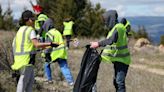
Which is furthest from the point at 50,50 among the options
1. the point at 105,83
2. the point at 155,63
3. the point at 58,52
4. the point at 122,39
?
the point at 155,63

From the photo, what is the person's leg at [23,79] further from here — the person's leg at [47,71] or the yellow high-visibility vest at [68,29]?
the yellow high-visibility vest at [68,29]

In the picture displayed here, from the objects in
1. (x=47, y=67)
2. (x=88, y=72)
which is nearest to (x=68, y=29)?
(x=47, y=67)

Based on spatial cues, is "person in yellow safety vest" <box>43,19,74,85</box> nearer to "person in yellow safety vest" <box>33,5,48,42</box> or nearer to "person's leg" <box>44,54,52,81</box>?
"person's leg" <box>44,54,52,81</box>

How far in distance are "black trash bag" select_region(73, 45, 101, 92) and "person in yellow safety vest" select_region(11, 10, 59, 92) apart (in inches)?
33.7

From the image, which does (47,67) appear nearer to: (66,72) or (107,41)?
(66,72)

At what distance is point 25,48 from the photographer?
31.0 feet

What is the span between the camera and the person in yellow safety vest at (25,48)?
9.39 metres

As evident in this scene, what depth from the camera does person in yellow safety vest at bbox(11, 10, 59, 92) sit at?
9391mm

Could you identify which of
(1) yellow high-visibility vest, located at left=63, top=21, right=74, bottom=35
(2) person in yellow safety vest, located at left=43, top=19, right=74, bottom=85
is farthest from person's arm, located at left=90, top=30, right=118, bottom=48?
(1) yellow high-visibility vest, located at left=63, top=21, right=74, bottom=35

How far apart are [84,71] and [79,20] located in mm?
35388

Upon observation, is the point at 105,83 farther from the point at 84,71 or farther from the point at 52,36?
the point at 84,71

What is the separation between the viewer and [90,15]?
45.9 meters

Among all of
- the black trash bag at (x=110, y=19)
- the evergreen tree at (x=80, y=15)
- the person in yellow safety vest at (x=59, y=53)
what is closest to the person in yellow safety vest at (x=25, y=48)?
the black trash bag at (x=110, y=19)

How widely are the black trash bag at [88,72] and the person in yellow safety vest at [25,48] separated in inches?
33.7
